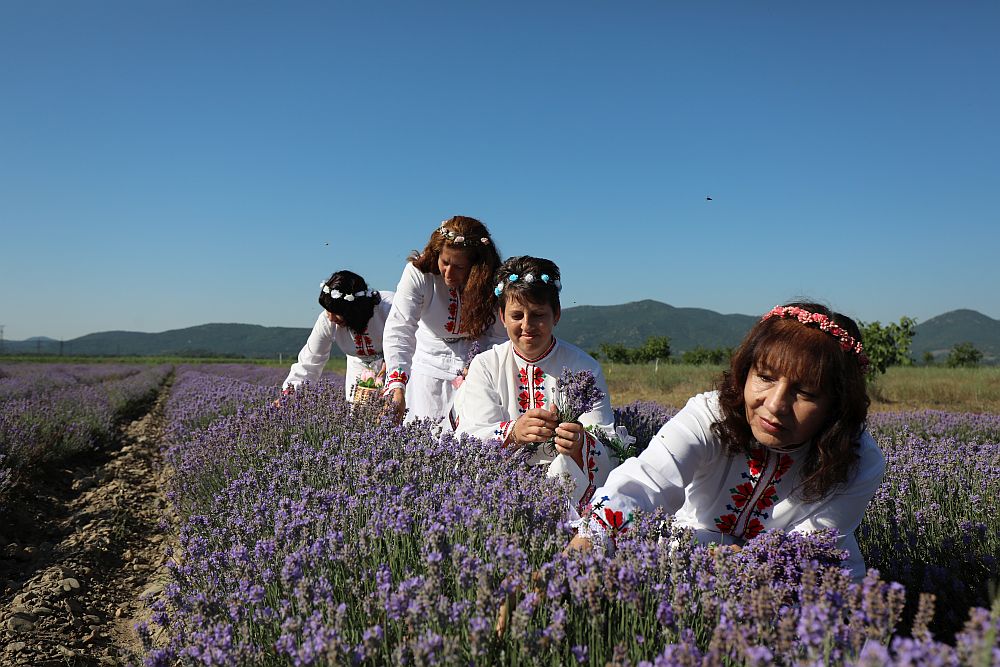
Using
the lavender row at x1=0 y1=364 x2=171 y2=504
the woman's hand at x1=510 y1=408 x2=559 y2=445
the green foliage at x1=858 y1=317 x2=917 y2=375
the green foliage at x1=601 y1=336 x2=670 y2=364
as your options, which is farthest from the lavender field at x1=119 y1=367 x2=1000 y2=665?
the green foliage at x1=601 y1=336 x2=670 y2=364

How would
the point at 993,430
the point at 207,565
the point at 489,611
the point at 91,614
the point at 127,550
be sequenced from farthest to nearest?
the point at 993,430, the point at 127,550, the point at 91,614, the point at 207,565, the point at 489,611

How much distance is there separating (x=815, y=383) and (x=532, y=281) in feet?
4.16

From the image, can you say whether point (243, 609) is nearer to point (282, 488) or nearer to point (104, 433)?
point (282, 488)

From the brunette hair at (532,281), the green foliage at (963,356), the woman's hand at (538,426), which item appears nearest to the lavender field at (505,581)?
the woman's hand at (538,426)

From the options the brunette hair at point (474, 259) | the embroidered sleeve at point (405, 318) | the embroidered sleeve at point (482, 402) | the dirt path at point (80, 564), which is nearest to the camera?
the dirt path at point (80, 564)

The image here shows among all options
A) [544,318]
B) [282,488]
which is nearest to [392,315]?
[544,318]

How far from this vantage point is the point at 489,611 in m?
1.15

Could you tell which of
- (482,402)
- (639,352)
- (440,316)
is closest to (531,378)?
(482,402)

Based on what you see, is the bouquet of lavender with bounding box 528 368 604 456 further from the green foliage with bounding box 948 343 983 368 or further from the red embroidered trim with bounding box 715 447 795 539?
the green foliage with bounding box 948 343 983 368

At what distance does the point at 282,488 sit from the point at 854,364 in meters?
1.95

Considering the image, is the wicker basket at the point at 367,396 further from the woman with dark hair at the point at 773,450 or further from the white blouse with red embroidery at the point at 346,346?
the woman with dark hair at the point at 773,450

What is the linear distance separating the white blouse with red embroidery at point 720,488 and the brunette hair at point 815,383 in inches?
2.1

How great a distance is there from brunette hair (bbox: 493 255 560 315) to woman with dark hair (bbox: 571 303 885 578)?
2.92 feet

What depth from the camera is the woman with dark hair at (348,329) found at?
4535 millimetres
